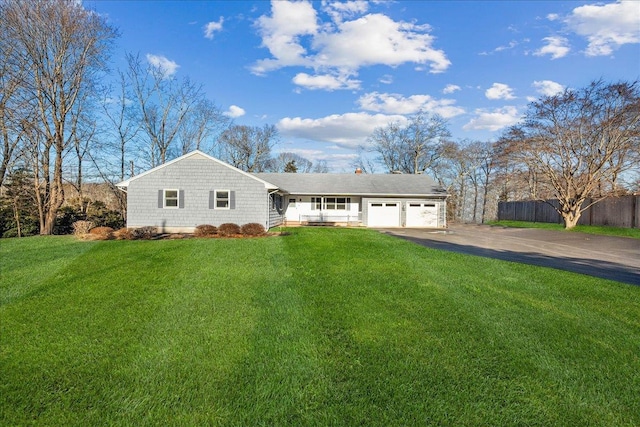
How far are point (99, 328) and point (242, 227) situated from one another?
1137cm

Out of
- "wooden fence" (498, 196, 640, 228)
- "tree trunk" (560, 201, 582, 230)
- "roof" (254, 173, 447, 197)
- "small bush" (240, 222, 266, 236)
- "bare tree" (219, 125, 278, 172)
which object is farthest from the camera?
"bare tree" (219, 125, 278, 172)

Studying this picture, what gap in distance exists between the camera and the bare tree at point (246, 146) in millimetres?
39938

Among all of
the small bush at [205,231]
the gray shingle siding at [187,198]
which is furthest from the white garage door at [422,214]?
the small bush at [205,231]

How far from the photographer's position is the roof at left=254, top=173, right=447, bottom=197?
904 inches

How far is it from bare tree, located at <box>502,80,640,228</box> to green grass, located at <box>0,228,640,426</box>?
1606cm

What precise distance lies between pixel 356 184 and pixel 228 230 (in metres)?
11.6

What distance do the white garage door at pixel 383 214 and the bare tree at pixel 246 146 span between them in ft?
69.2

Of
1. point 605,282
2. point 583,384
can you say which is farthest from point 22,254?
point 605,282

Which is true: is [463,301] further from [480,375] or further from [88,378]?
[88,378]

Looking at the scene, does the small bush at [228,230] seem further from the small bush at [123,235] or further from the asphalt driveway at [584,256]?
the asphalt driveway at [584,256]

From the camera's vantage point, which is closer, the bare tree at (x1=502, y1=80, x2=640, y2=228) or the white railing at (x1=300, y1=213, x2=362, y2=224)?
the bare tree at (x1=502, y1=80, x2=640, y2=228)

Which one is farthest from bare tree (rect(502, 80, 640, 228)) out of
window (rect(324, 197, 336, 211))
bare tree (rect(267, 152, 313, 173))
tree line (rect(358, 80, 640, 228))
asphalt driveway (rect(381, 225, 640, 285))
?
bare tree (rect(267, 152, 313, 173))

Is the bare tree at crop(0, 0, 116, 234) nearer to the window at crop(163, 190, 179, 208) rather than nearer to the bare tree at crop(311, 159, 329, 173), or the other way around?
the window at crop(163, 190, 179, 208)

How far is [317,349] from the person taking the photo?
12.2 feet
